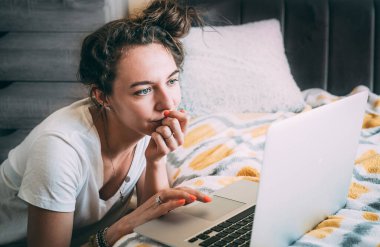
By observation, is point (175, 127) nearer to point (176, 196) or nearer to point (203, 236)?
point (176, 196)

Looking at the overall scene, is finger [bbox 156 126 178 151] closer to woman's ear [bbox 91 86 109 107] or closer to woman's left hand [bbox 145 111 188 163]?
woman's left hand [bbox 145 111 188 163]

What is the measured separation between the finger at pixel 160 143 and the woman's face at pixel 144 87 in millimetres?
26

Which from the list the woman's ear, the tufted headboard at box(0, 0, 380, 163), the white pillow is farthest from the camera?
the tufted headboard at box(0, 0, 380, 163)

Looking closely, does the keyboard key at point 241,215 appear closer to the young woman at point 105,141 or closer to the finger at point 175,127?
the young woman at point 105,141

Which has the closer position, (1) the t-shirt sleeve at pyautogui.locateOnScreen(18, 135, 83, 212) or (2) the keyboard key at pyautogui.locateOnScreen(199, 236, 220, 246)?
(2) the keyboard key at pyautogui.locateOnScreen(199, 236, 220, 246)

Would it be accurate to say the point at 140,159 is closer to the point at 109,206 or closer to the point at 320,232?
the point at 109,206

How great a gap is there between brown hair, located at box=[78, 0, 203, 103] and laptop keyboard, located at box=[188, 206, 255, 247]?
462 millimetres

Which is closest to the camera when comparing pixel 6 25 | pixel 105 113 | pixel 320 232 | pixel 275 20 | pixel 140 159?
pixel 320 232

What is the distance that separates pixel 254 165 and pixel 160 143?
1.13ft

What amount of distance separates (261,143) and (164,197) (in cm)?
61

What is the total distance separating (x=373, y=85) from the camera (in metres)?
2.24

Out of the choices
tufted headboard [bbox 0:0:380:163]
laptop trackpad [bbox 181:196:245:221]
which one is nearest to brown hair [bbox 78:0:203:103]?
laptop trackpad [bbox 181:196:245:221]

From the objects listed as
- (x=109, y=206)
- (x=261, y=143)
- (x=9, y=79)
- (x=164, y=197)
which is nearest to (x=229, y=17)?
(x=261, y=143)

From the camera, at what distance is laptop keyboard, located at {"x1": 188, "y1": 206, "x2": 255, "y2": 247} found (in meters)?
0.89
